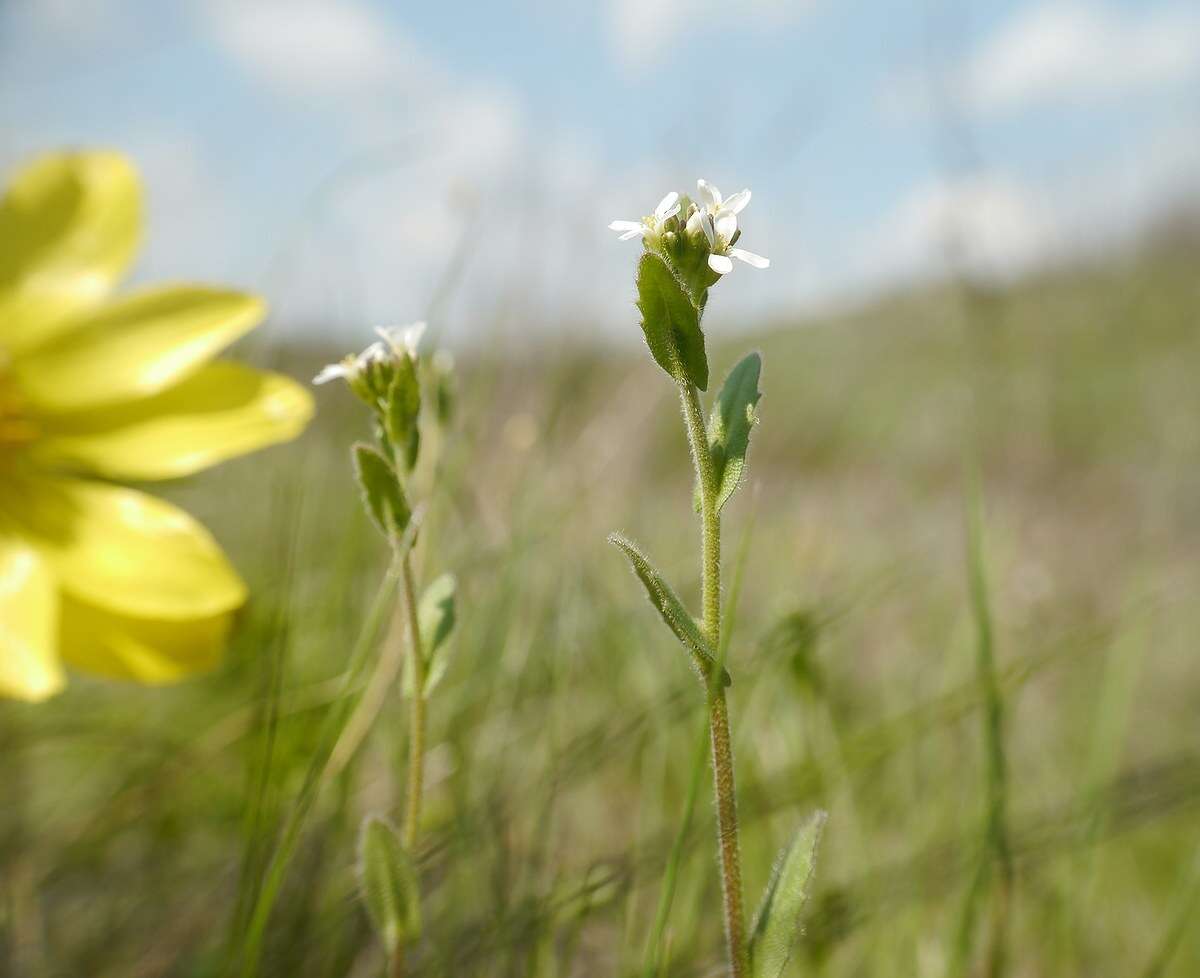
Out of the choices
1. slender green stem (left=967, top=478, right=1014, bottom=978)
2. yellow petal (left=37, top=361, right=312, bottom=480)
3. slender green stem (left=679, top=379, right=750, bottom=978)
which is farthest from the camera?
yellow petal (left=37, top=361, right=312, bottom=480)

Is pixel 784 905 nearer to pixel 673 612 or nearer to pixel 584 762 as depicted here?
pixel 673 612

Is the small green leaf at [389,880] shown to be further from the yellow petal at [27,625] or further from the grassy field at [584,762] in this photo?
the yellow petal at [27,625]

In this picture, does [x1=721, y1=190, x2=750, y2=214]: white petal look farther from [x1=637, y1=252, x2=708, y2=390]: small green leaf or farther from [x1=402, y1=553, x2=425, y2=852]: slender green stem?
[x1=402, y1=553, x2=425, y2=852]: slender green stem

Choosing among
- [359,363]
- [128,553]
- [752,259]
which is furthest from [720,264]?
[128,553]

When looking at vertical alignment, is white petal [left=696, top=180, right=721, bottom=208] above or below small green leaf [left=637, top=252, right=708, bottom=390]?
above

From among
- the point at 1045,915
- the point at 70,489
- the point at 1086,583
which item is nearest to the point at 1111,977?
the point at 1045,915

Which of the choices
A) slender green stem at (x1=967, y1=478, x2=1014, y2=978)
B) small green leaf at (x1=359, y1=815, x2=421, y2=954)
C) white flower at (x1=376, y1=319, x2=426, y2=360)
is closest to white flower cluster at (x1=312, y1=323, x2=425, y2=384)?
white flower at (x1=376, y1=319, x2=426, y2=360)

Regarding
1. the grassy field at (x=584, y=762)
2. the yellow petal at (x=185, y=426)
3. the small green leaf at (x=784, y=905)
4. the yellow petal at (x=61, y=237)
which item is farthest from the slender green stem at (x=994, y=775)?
the yellow petal at (x=61, y=237)
